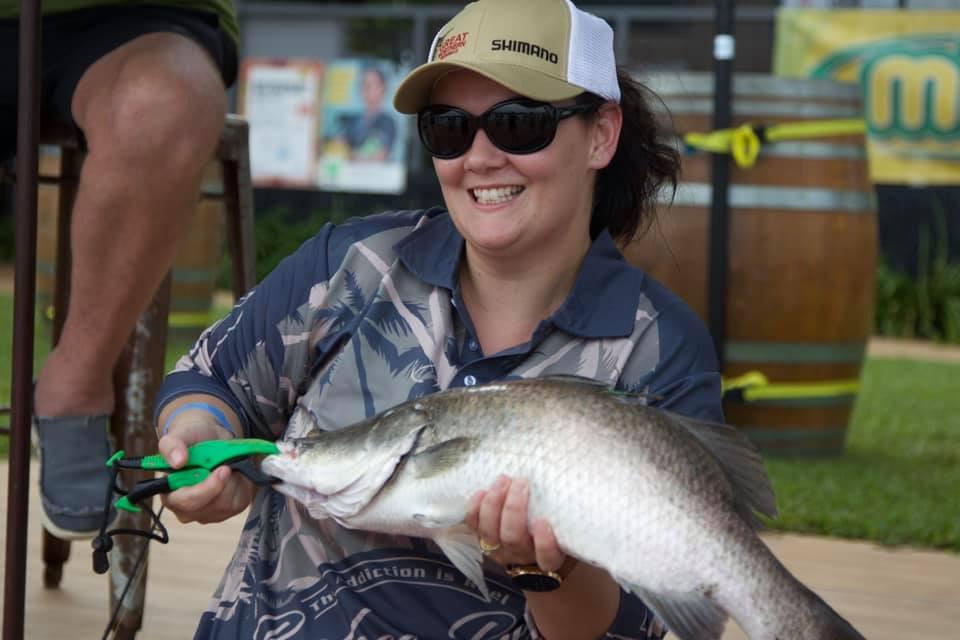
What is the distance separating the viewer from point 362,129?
36.3 feet

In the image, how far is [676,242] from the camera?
16.7 feet

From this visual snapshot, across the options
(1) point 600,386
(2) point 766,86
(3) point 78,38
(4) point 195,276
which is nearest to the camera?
(1) point 600,386

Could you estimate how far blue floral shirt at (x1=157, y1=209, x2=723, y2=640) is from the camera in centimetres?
196

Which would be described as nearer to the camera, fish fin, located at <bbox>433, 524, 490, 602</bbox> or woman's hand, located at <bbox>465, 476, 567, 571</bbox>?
woman's hand, located at <bbox>465, 476, 567, 571</bbox>

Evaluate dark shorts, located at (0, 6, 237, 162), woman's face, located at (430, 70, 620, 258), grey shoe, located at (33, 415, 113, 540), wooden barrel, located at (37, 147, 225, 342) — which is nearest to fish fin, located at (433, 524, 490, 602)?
woman's face, located at (430, 70, 620, 258)

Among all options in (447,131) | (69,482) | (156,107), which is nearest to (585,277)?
(447,131)

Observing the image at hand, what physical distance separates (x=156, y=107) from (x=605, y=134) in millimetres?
849

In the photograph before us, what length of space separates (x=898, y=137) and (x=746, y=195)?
5.26 metres

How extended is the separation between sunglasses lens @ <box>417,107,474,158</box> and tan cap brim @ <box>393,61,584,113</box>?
1.5 inches

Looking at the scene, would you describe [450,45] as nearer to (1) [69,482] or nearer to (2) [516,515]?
(2) [516,515]

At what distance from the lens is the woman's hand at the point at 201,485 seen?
1.77m

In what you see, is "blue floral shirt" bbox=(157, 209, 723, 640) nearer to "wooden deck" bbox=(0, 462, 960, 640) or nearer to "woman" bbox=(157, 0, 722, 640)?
"woman" bbox=(157, 0, 722, 640)

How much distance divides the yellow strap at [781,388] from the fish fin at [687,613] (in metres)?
3.55

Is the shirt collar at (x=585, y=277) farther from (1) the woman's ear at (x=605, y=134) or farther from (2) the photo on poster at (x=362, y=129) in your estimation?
(2) the photo on poster at (x=362, y=129)
